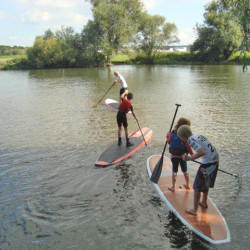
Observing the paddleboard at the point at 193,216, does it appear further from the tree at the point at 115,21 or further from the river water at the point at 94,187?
the tree at the point at 115,21

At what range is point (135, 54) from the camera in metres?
67.2

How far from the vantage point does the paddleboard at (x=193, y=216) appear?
18.9 ft

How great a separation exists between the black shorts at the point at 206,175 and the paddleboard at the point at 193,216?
0.67 metres

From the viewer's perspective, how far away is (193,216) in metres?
6.30

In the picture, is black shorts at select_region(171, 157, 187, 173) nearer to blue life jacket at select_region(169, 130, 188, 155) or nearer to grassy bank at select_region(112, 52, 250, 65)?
blue life jacket at select_region(169, 130, 188, 155)

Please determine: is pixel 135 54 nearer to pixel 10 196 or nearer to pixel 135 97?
pixel 135 97

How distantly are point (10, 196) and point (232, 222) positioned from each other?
18.8 ft

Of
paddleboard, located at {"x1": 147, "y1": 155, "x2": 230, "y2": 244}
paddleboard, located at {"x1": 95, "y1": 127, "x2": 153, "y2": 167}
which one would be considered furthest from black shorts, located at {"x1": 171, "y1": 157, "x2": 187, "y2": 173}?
paddleboard, located at {"x1": 95, "y1": 127, "x2": 153, "y2": 167}

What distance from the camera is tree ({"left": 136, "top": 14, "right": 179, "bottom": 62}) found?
67.8 metres

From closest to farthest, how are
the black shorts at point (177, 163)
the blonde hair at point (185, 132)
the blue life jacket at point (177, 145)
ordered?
the blonde hair at point (185, 132)
the blue life jacket at point (177, 145)
the black shorts at point (177, 163)

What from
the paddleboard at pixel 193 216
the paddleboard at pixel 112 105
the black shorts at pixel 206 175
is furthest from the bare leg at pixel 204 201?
the paddleboard at pixel 112 105

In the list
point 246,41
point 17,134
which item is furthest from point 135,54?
point 246,41

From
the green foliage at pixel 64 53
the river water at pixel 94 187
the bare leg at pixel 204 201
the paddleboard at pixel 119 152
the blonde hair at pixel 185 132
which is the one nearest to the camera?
the blonde hair at pixel 185 132

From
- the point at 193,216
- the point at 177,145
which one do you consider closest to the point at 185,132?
the point at 177,145
